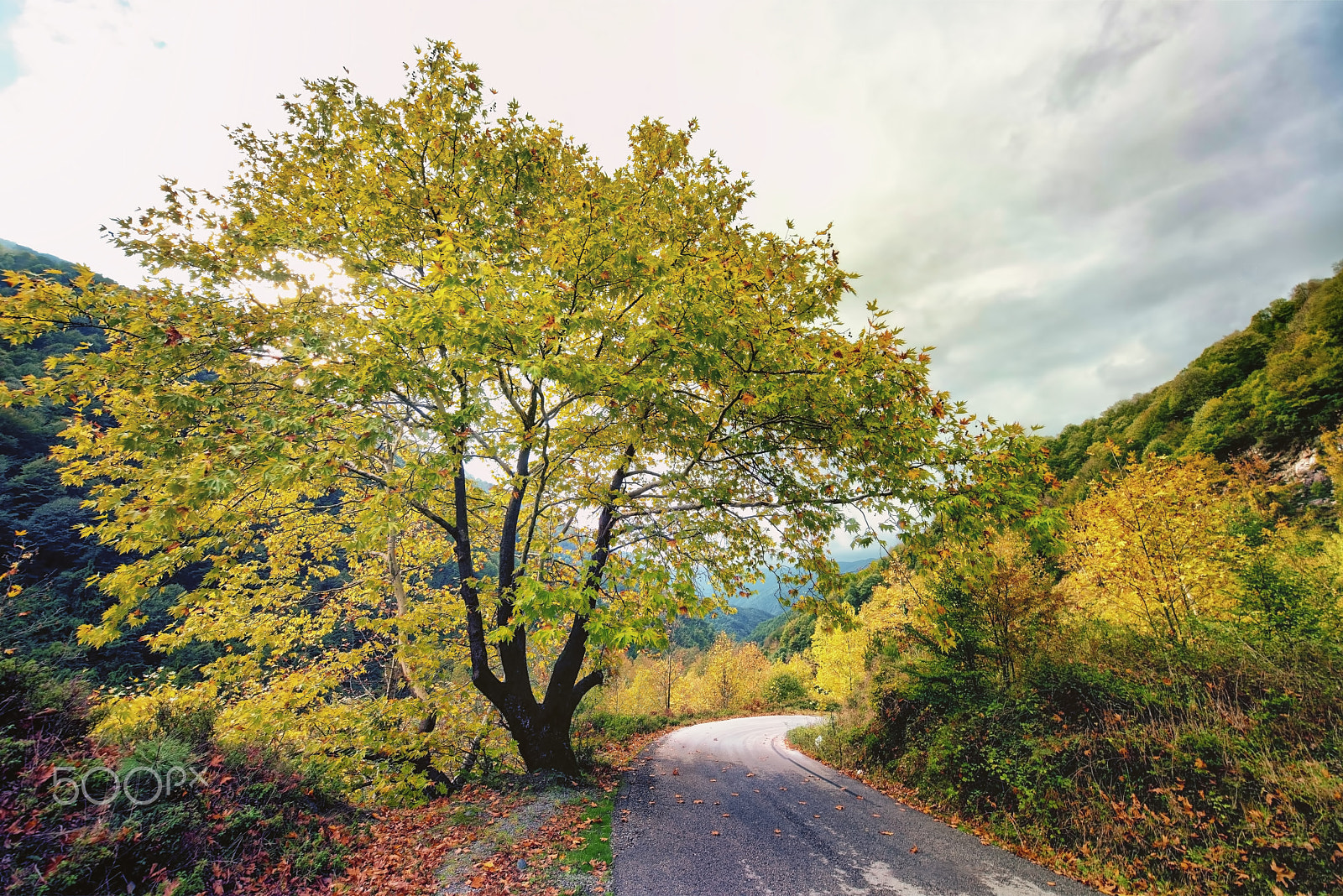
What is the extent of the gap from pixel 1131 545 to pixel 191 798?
1909cm

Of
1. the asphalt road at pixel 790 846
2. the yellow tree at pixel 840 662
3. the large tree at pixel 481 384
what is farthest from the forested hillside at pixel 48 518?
the yellow tree at pixel 840 662

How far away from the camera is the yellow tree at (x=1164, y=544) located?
11.0 meters

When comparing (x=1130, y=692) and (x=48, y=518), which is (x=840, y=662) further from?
(x=48, y=518)

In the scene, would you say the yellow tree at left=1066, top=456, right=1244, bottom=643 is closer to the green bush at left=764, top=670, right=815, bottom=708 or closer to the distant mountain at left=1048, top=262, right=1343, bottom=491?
the distant mountain at left=1048, top=262, right=1343, bottom=491

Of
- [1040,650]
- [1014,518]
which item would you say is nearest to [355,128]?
[1014,518]

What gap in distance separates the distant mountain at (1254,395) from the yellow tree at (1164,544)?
26.1 feet

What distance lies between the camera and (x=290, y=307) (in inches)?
251

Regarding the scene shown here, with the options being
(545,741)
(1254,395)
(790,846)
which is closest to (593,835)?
(545,741)

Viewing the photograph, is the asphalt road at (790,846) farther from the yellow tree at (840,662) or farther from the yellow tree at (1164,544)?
the yellow tree at (840,662)

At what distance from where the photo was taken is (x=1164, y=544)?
11727 mm

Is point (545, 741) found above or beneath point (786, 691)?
above

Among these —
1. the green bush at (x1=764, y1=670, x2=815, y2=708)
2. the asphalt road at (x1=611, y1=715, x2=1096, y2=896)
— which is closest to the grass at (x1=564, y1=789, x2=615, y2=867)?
the asphalt road at (x1=611, y1=715, x2=1096, y2=896)

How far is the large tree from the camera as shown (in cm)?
502

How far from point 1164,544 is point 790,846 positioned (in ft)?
40.3
